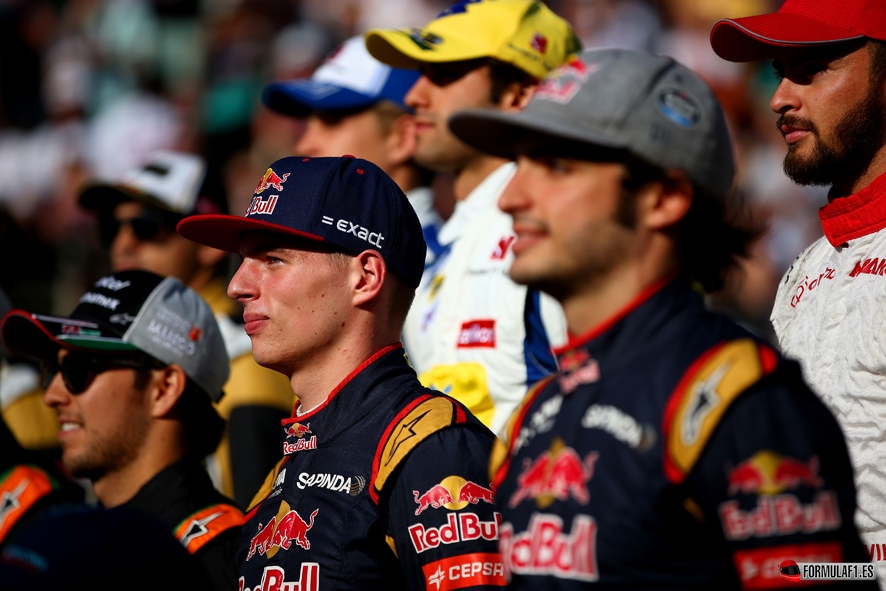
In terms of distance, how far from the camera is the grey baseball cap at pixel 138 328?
418 centimetres

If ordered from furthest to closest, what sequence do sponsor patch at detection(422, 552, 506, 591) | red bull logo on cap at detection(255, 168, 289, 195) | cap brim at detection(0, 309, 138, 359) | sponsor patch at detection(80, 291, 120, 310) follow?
sponsor patch at detection(80, 291, 120, 310)
cap brim at detection(0, 309, 138, 359)
red bull logo on cap at detection(255, 168, 289, 195)
sponsor patch at detection(422, 552, 506, 591)

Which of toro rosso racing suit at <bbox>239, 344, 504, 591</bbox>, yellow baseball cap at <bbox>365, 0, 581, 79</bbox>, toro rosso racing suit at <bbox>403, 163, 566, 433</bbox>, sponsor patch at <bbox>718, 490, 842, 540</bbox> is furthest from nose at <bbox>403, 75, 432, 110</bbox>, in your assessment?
sponsor patch at <bbox>718, 490, 842, 540</bbox>

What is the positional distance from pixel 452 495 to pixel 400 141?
10.3ft

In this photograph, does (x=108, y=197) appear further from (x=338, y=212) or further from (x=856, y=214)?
(x=856, y=214)

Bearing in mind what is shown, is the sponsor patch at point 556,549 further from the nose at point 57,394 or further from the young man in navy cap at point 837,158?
the nose at point 57,394

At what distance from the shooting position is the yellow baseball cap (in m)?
4.76

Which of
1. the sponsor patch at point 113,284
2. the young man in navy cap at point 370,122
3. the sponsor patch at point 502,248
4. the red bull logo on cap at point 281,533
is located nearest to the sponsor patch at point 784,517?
the red bull logo on cap at point 281,533

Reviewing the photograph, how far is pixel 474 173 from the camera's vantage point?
4930 mm

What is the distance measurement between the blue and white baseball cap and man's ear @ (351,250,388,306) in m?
2.52

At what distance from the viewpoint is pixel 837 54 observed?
3424 mm

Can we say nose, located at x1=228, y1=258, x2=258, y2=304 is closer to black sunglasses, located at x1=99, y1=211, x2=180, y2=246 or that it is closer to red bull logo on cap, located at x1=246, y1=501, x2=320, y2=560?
red bull logo on cap, located at x1=246, y1=501, x2=320, y2=560

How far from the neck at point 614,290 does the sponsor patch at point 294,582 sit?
3.31ft

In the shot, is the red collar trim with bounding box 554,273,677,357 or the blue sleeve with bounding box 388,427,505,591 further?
the blue sleeve with bounding box 388,427,505,591

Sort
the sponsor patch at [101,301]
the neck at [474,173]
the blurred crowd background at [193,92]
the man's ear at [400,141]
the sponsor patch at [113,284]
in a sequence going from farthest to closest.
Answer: the blurred crowd background at [193,92]
the man's ear at [400,141]
the neck at [474,173]
the sponsor patch at [113,284]
the sponsor patch at [101,301]
